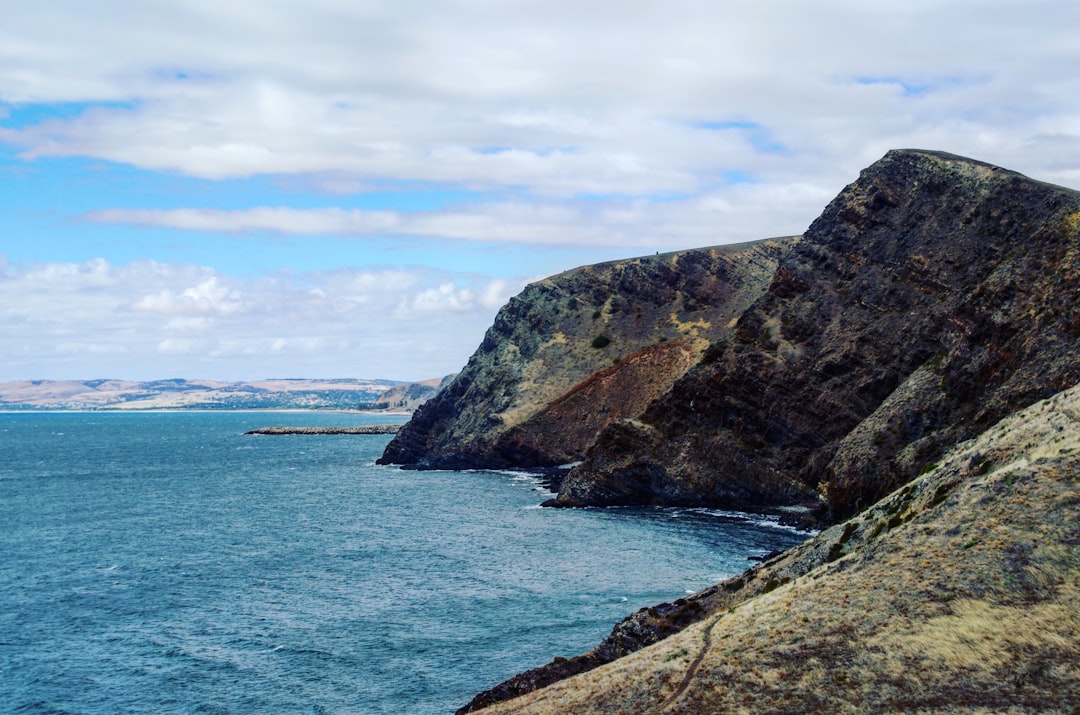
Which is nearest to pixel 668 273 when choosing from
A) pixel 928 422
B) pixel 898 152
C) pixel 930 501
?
pixel 898 152

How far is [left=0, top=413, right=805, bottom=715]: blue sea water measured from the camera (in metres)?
43.0

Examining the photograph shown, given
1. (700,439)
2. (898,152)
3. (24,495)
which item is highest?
(898,152)

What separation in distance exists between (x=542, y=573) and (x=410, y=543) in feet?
57.8

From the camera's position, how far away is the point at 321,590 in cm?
6109

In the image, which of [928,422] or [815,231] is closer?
[928,422]

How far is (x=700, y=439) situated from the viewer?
9288 centimetres

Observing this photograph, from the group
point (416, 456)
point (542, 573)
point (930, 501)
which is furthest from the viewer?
point (416, 456)

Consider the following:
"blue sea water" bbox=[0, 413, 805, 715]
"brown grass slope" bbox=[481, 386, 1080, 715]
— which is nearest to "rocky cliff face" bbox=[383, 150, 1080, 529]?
"blue sea water" bbox=[0, 413, 805, 715]

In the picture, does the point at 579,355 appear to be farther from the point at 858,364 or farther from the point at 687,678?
the point at 687,678

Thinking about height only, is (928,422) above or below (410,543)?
above

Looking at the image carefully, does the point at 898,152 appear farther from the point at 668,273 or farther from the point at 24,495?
the point at 24,495

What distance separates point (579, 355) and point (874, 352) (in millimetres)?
65983

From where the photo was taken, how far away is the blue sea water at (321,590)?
43.0m

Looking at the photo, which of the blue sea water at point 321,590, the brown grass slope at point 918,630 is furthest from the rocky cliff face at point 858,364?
the brown grass slope at point 918,630
